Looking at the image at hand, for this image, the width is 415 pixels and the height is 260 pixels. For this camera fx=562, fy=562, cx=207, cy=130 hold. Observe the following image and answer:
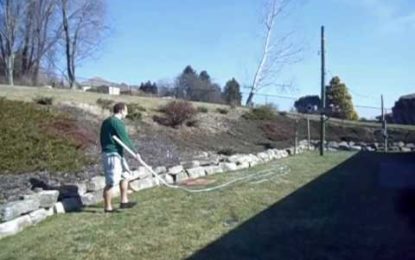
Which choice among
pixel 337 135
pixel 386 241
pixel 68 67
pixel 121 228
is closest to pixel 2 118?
pixel 121 228

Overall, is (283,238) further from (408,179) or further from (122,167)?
(408,179)

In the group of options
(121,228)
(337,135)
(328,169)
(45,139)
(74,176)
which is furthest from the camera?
(337,135)

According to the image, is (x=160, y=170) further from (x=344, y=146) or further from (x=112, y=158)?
(x=344, y=146)

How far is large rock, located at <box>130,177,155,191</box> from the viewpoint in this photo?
1000 centimetres

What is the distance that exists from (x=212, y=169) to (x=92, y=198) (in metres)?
4.24

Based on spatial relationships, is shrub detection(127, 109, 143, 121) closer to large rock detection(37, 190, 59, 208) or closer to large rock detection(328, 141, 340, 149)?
large rock detection(328, 141, 340, 149)

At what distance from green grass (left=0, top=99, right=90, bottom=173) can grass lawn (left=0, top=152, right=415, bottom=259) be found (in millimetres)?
2590

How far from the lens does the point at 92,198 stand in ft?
28.8

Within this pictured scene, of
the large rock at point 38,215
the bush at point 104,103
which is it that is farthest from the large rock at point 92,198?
the bush at point 104,103

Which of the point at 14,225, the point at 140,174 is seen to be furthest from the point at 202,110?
the point at 14,225

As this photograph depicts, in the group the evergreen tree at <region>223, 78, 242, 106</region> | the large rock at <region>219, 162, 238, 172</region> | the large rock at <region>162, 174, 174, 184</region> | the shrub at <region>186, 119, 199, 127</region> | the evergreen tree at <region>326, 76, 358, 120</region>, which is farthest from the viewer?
the evergreen tree at <region>326, 76, 358, 120</region>

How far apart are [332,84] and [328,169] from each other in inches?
1103

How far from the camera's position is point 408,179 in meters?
11.1

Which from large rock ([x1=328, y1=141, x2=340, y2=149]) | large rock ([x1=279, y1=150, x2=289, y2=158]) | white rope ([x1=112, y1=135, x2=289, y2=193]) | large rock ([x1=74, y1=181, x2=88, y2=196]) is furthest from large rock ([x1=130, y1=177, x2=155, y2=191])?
large rock ([x1=328, y1=141, x2=340, y2=149])
